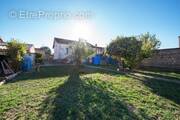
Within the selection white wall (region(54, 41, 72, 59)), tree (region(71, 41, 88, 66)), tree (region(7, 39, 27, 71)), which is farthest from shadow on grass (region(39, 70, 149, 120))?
white wall (region(54, 41, 72, 59))

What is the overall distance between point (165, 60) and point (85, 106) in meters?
20.7

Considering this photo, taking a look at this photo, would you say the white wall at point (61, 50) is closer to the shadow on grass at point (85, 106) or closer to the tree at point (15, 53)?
the tree at point (15, 53)

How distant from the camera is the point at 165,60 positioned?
24484 millimetres

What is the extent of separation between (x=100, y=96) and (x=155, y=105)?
8.17 feet

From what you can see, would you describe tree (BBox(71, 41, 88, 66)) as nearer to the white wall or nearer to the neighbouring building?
the neighbouring building

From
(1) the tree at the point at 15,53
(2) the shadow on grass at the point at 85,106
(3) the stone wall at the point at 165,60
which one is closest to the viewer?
(2) the shadow on grass at the point at 85,106

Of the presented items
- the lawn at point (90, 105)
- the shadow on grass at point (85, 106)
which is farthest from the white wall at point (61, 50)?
the shadow on grass at point (85, 106)

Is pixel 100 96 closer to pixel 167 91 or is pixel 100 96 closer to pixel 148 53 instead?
pixel 167 91

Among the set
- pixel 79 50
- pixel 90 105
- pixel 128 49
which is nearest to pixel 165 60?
pixel 128 49

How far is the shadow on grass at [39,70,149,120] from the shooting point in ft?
20.2

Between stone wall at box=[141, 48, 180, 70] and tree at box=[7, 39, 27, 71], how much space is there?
18.4m

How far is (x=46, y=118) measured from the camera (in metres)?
5.87

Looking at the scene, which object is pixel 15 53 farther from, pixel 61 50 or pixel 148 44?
pixel 61 50

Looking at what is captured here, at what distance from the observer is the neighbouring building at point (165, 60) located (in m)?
22.8
